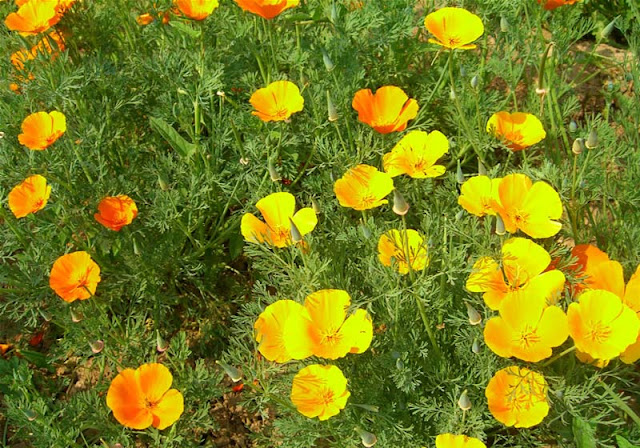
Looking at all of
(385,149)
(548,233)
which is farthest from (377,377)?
(385,149)

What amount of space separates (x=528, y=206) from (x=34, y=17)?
1.78 metres

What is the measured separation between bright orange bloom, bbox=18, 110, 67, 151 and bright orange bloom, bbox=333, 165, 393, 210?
0.91 m

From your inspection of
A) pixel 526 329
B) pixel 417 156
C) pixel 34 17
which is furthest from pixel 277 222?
pixel 34 17

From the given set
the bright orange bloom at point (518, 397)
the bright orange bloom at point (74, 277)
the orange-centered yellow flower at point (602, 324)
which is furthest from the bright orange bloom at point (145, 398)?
the orange-centered yellow flower at point (602, 324)

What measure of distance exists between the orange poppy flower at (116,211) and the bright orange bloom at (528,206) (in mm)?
1105

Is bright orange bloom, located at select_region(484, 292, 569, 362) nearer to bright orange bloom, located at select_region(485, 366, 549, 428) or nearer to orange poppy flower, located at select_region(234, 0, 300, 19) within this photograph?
bright orange bloom, located at select_region(485, 366, 549, 428)

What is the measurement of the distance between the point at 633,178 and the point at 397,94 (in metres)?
0.82

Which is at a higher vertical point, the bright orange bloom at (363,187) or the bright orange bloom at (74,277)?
the bright orange bloom at (363,187)

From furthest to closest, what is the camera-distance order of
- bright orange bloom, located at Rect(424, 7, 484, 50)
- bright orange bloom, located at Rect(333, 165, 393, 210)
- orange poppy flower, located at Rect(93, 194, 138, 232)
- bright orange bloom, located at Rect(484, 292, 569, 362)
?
bright orange bloom, located at Rect(424, 7, 484, 50), orange poppy flower, located at Rect(93, 194, 138, 232), bright orange bloom, located at Rect(333, 165, 393, 210), bright orange bloom, located at Rect(484, 292, 569, 362)

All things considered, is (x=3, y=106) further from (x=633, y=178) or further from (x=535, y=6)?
(x=633, y=178)

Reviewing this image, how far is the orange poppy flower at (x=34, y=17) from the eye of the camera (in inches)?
86.7

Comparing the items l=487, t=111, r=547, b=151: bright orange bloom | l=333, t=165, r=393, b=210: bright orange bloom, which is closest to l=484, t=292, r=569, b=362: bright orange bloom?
l=333, t=165, r=393, b=210: bright orange bloom

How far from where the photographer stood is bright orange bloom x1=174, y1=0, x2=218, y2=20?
2166 mm

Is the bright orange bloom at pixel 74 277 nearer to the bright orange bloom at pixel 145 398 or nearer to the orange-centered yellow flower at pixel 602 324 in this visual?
the bright orange bloom at pixel 145 398
